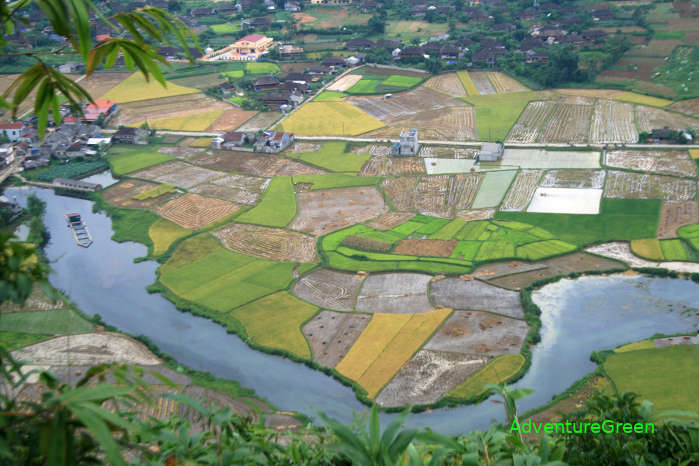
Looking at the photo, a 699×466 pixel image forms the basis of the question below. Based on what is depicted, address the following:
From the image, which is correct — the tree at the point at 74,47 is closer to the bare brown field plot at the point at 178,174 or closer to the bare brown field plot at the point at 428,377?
the bare brown field plot at the point at 428,377

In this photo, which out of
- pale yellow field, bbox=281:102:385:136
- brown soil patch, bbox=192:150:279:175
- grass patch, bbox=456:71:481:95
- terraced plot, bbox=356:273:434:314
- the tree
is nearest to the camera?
the tree

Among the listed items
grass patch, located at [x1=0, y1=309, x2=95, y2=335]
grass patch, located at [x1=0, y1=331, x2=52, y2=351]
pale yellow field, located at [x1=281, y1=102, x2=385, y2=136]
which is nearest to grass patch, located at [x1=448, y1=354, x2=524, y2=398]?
grass patch, located at [x1=0, y1=309, x2=95, y2=335]

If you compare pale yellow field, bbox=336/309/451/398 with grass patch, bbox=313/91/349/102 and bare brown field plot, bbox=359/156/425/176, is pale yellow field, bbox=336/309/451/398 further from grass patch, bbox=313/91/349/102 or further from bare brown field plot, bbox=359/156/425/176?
grass patch, bbox=313/91/349/102

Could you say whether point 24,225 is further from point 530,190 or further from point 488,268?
point 530,190

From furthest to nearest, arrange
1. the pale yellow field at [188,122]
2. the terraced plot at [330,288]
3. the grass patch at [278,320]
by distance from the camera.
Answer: the pale yellow field at [188,122] < the terraced plot at [330,288] < the grass patch at [278,320]

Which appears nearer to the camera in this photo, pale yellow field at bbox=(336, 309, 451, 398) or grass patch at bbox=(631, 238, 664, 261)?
pale yellow field at bbox=(336, 309, 451, 398)

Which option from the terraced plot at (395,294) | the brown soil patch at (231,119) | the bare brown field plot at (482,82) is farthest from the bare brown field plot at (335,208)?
the bare brown field plot at (482,82)
